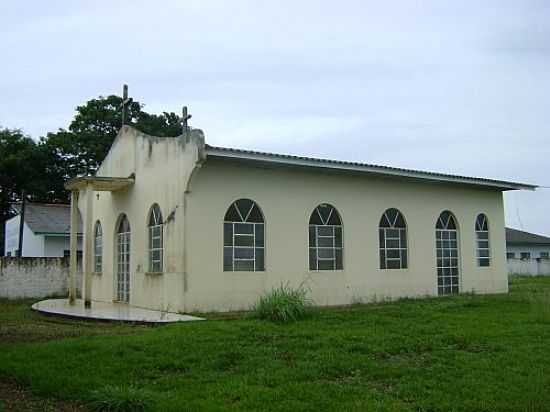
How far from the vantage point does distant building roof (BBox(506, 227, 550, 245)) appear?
48694 mm

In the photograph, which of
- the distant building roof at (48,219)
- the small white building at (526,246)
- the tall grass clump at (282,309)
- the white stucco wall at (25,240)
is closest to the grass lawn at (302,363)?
the tall grass clump at (282,309)

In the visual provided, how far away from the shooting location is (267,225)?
47.6 feet

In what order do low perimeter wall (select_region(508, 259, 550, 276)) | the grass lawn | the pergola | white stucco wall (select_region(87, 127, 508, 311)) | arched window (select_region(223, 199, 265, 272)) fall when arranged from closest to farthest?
the grass lawn < white stucco wall (select_region(87, 127, 508, 311)) < arched window (select_region(223, 199, 265, 272)) < the pergola < low perimeter wall (select_region(508, 259, 550, 276))

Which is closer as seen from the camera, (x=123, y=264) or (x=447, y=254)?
(x=123, y=264)

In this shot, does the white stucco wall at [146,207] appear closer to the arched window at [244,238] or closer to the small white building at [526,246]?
the arched window at [244,238]

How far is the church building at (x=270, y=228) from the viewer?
13.7 metres

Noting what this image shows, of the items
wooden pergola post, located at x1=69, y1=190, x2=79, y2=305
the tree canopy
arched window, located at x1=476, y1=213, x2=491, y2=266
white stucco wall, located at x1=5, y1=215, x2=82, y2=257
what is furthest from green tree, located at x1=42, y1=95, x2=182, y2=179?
arched window, located at x1=476, y1=213, x2=491, y2=266

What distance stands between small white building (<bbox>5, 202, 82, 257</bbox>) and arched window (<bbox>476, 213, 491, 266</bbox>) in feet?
50.8

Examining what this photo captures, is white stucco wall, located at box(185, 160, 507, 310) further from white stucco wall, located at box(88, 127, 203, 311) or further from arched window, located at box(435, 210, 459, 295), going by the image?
white stucco wall, located at box(88, 127, 203, 311)

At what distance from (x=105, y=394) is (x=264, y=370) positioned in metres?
1.95

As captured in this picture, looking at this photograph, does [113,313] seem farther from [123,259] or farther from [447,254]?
[447,254]

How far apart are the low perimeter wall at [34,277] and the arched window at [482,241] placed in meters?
12.8

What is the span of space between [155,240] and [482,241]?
10272 mm

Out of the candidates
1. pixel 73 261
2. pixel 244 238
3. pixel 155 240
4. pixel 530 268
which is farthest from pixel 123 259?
pixel 530 268
